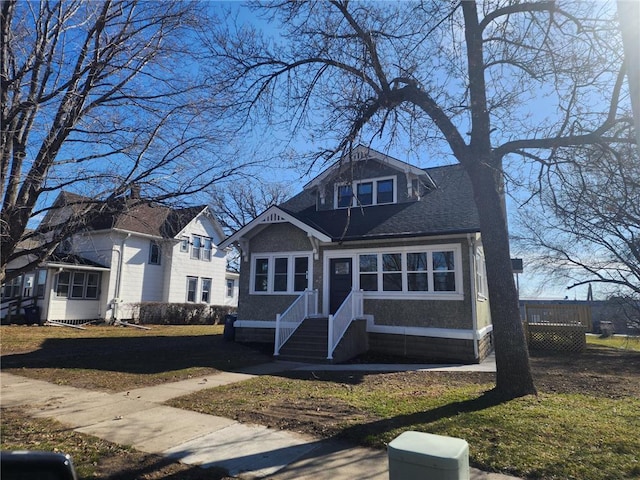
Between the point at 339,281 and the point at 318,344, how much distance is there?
314 centimetres

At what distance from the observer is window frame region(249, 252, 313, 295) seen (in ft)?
51.5

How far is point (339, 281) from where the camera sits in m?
15.3

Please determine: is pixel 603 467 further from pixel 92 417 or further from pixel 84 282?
pixel 84 282

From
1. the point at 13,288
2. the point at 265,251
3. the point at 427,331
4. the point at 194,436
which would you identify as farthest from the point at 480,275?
the point at 13,288

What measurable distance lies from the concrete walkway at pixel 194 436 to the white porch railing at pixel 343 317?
4998mm

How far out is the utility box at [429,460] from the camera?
103 inches

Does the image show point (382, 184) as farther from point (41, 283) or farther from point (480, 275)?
point (41, 283)

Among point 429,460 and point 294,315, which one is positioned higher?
point 294,315

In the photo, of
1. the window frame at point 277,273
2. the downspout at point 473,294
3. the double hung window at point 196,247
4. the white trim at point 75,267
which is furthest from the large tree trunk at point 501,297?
the double hung window at point 196,247

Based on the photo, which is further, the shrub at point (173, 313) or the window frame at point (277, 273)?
the shrub at point (173, 313)

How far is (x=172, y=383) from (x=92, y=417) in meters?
2.70

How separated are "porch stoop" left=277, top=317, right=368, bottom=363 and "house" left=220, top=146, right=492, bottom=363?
0.04m

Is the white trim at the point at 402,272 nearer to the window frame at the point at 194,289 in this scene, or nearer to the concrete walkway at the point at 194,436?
the concrete walkway at the point at 194,436

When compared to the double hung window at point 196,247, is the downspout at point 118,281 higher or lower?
lower
